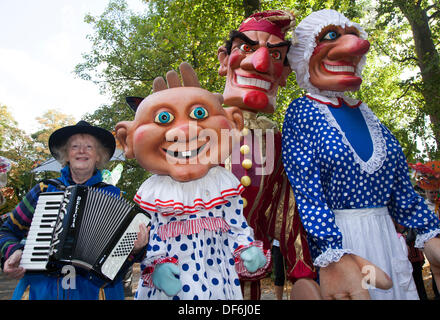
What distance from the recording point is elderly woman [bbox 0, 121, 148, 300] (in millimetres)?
2143

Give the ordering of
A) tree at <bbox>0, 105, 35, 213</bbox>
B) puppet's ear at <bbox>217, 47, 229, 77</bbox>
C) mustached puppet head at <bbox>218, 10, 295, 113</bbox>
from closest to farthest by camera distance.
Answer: mustached puppet head at <bbox>218, 10, 295, 113</bbox>, puppet's ear at <bbox>217, 47, 229, 77</bbox>, tree at <bbox>0, 105, 35, 213</bbox>

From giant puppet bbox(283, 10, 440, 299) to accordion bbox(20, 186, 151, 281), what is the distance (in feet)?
3.53

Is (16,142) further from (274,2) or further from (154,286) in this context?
(154,286)

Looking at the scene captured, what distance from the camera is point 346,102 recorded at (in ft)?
7.91

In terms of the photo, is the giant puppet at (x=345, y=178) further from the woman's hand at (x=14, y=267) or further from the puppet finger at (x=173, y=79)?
the woman's hand at (x=14, y=267)

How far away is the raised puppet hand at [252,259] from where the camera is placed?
6.11 ft

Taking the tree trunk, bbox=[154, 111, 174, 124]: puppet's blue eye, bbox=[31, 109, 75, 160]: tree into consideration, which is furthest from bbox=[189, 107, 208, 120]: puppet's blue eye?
bbox=[31, 109, 75, 160]: tree

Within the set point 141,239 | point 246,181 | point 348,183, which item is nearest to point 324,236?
point 348,183

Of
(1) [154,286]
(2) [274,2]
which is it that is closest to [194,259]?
(1) [154,286]

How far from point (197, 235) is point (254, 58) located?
1.28m

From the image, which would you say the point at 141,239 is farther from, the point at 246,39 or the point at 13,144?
the point at 13,144

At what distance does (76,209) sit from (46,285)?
0.55 meters

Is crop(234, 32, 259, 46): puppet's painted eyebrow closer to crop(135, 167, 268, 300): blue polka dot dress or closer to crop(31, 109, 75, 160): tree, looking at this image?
crop(135, 167, 268, 300): blue polka dot dress
